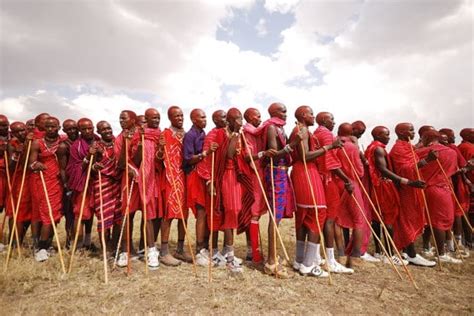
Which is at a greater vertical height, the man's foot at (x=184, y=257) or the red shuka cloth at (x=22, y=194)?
the red shuka cloth at (x=22, y=194)

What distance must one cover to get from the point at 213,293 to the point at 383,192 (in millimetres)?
4375

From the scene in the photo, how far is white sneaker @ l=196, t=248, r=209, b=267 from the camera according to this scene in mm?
5399

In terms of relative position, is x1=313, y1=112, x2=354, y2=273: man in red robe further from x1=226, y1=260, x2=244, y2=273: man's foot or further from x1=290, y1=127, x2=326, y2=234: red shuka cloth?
x1=226, y1=260, x2=244, y2=273: man's foot

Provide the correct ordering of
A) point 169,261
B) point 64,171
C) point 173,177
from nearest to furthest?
point 169,261 < point 173,177 < point 64,171

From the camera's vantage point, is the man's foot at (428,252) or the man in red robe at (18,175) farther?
the man's foot at (428,252)

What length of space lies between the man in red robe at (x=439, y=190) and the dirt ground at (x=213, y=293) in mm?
1160

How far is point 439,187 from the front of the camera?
647 cm

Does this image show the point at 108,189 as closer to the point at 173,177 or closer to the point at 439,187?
the point at 173,177

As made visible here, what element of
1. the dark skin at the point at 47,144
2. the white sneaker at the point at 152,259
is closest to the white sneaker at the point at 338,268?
the white sneaker at the point at 152,259

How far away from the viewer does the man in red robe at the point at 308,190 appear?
4922 mm

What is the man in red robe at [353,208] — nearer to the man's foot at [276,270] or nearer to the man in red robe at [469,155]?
the man's foot at [276,270]

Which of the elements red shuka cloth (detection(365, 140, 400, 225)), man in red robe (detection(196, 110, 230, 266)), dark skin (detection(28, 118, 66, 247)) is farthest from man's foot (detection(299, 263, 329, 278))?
dark skin (detection(28, 118, 66, 247))

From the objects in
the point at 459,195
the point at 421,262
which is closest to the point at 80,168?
the point at 421,262

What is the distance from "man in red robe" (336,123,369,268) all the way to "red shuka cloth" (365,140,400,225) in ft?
2.42
